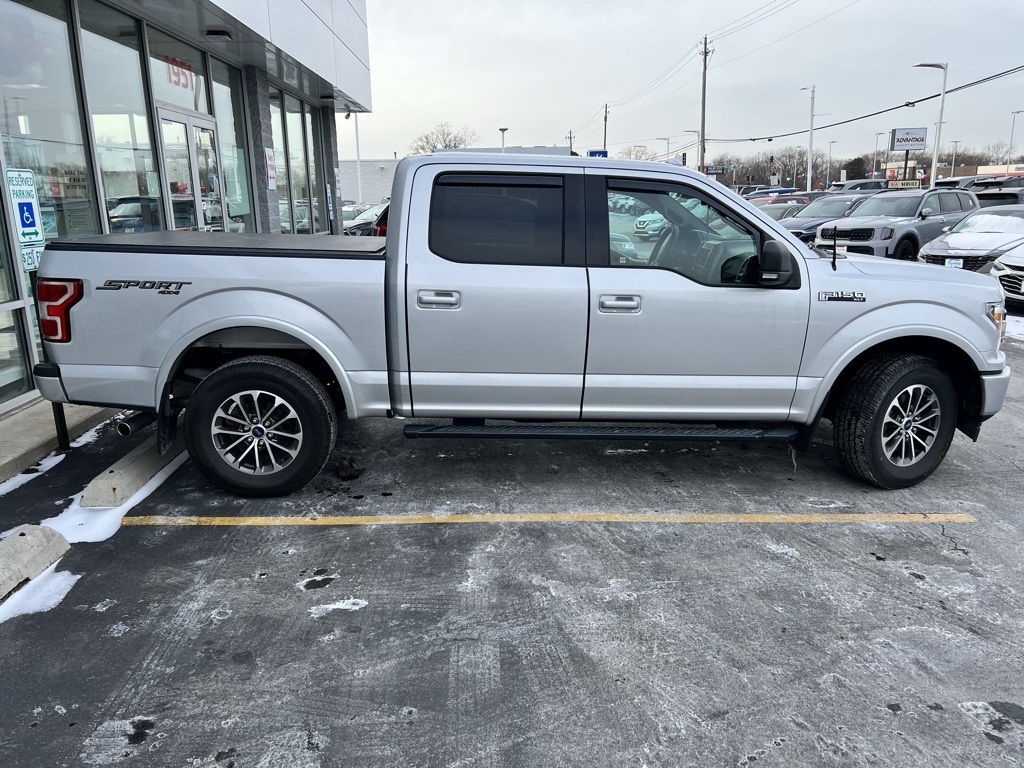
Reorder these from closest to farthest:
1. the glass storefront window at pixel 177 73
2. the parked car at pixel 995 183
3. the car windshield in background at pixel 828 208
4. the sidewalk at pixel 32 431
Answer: the sidewalk at pixel 32 431 < the glass storefront window at pixel 177 73 < the car windshield in background at pixel 828 208 < the parked car at pixel 995 183

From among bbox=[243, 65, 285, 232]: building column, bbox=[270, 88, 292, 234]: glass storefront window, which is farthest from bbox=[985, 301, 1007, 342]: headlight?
bbox=[270, 88, 292, 234]: glass storefront window

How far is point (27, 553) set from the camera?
3.74 metres

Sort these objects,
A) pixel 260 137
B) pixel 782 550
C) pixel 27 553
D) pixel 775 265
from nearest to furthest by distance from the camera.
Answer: pixel 27 553
pixel 782 550
pixel 775 265
pixel 260 137

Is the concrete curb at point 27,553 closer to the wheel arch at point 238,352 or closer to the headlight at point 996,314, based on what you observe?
the wheel arch at point 238,352

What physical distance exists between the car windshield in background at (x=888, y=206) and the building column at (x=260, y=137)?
517 inches

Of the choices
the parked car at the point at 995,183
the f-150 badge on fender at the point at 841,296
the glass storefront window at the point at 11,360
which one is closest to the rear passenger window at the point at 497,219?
the f-150 badge on fender at the point at 841,296

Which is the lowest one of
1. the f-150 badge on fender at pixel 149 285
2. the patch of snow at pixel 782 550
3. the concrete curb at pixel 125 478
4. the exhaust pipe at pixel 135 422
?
the patch of snow at pixel 782 550

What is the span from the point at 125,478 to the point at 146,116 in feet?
21.1

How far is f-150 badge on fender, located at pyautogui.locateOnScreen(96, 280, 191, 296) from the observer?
4316mm

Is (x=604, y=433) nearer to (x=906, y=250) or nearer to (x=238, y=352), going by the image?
(x=238, y=352)

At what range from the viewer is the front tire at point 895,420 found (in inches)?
185

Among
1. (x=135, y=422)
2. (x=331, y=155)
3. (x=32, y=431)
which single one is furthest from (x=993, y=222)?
(x=32, y=431)

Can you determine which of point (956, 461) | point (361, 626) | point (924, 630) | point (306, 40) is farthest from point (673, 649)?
point (306, 40)

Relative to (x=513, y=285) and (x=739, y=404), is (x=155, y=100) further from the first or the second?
(x=739, y=404)
